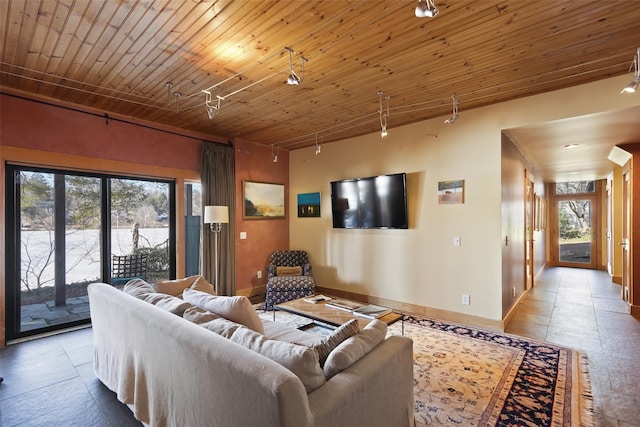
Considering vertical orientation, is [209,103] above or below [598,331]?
above

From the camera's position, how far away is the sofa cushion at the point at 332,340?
1600 millimetres

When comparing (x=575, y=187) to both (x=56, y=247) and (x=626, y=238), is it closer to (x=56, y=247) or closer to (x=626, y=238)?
(x=626, y=238)

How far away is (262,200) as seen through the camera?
5535mm

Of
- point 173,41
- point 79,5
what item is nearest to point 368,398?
point 173,41

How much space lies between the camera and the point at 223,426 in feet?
4.29

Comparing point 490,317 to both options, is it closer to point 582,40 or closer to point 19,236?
point 582,40

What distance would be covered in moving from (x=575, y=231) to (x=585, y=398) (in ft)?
26.3

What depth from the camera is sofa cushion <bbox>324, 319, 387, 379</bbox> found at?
4.84 ft

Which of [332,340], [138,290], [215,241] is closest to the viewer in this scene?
[332,340]

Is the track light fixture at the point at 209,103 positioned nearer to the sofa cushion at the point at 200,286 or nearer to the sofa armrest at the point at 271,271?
the sofa cushion at the point at 200,286

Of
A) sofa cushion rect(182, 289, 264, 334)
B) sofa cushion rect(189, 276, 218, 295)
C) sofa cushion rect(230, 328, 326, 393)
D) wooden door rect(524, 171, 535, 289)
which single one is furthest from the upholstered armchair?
wooden door rect(524, 171, 535, 289)

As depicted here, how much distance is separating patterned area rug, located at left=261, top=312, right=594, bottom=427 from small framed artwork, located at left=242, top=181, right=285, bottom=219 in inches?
100

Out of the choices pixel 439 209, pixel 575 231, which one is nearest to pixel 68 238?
pixel 439 209

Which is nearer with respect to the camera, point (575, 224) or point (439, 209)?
point (439, 209)
